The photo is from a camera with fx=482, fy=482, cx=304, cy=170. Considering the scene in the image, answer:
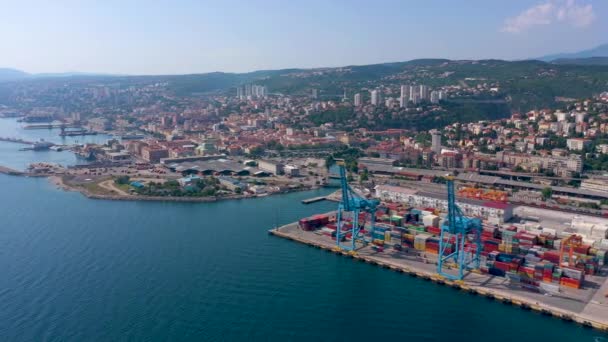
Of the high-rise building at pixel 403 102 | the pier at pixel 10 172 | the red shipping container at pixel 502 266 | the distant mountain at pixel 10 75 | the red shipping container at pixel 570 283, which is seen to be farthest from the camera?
the distant mountain at pixel 10 75

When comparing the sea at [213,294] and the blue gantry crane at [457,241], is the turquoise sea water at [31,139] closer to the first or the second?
the sea at [213,294]

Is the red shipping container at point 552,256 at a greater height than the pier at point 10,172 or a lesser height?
lesser

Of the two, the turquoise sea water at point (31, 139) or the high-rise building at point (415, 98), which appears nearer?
the turquoise sea water at point (31, 139)

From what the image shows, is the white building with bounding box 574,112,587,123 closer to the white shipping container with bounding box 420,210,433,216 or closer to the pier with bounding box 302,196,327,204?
the pier with bounding box 302,196,327,204

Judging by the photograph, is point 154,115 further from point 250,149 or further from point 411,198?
point 411,198

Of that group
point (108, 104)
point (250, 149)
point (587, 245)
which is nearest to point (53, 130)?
point (108, 104)

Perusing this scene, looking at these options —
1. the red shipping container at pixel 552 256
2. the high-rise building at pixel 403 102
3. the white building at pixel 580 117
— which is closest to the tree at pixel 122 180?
the red shipping container at pixel 552 256

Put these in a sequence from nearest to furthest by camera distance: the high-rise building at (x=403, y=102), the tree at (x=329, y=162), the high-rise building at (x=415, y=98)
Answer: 1. the tree at (x=329, y=162)
2. the high-rise building at (x=403, y=102)
3. the high-rise building at (x=415, y=98)

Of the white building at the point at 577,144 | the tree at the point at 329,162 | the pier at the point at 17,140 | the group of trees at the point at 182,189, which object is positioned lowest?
the group of trees at the point at 182,189
